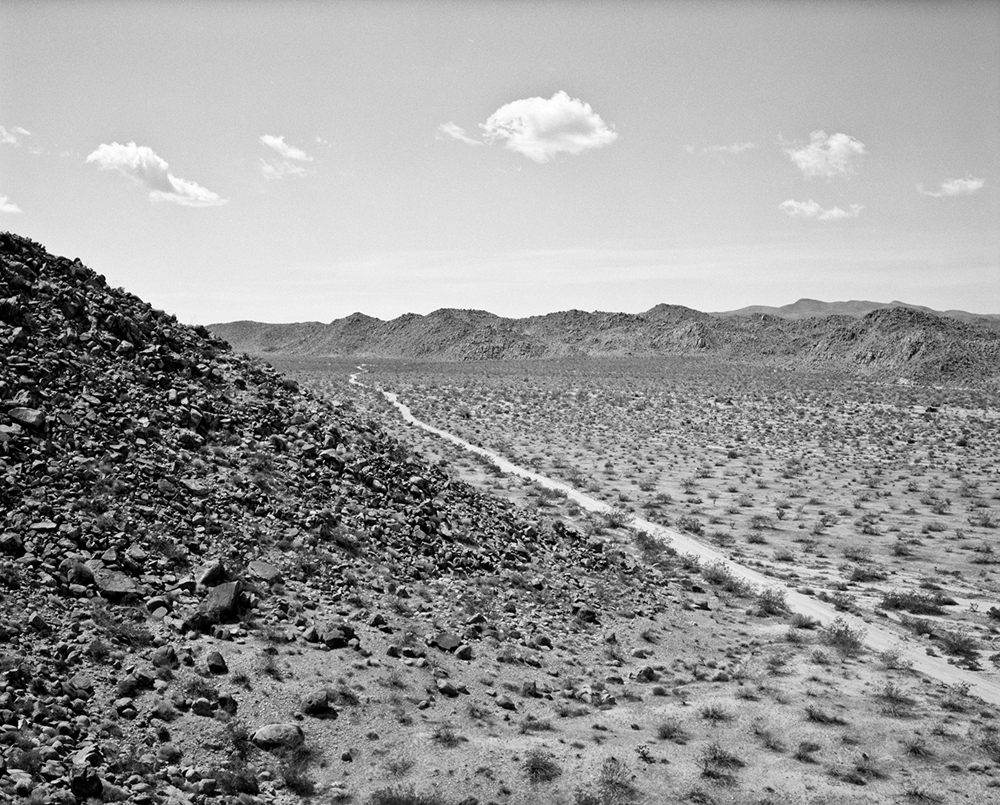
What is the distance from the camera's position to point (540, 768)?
8289 millimetres

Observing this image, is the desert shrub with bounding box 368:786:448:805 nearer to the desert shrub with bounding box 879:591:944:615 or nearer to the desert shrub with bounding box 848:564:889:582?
the desert shrub with bounding box 879:591:944:615

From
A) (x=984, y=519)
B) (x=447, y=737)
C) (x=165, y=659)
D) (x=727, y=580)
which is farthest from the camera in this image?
(x=984, y=519)

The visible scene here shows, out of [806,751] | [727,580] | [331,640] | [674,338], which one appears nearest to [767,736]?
[806,751]

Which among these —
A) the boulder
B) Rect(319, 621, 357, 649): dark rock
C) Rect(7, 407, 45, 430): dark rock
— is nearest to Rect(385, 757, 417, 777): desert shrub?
the boulder

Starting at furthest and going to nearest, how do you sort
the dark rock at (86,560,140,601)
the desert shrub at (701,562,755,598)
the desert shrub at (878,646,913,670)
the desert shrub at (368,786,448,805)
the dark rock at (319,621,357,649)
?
the desert shrub at (701,562,755,598)
the desert shrub at (878,646,913,670)
the dark rock at (319,621,357,649)
the dark rock at (86,560,140,601)
the desert shrub at (368,786,448,805)

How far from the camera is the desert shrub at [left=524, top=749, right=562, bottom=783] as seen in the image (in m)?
8.17

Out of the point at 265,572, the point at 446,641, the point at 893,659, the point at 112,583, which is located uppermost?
the point at 112,583

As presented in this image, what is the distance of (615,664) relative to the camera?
1145cm

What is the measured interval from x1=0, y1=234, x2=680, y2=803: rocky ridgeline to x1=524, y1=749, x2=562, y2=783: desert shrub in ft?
5.76

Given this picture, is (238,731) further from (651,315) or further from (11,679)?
(651,315)

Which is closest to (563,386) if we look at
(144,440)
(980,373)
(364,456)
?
(980,373)

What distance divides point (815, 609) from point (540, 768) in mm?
8608

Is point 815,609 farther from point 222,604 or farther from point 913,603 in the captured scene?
point 222,604

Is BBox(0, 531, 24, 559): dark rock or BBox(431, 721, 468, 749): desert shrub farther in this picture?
BBox(0, 531, 24, 559): dark rock
